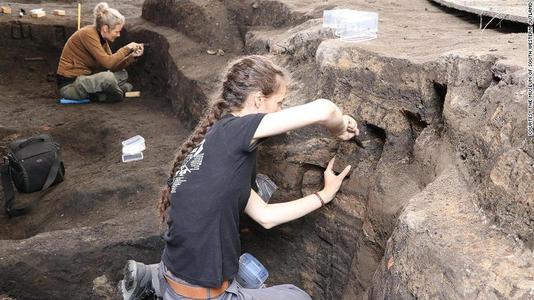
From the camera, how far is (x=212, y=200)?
247cm

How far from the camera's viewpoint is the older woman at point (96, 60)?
661 centimetres

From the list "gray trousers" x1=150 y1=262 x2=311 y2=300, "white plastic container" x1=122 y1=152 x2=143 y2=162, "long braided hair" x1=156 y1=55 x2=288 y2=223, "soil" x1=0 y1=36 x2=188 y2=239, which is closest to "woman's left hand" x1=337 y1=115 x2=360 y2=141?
"long braided hair" x1=156 y1=55 x2=288 y2=223

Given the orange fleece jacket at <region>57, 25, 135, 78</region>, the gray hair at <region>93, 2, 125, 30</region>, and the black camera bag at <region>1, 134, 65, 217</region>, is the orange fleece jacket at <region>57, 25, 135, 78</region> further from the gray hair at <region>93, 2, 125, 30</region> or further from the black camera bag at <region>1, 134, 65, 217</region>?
the black camera bag at <region>1, 134, 65, 217</region>

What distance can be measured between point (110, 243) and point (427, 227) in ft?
7.98

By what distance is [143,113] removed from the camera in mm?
6844

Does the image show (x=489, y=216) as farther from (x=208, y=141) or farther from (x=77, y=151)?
(x=77, y=151)

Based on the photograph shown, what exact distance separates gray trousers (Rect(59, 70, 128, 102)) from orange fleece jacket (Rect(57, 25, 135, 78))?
5.1 inches

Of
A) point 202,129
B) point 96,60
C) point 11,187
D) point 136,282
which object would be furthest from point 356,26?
point 96,60

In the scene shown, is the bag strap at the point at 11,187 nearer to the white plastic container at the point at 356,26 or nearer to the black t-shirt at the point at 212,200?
the black t-shirt at the point at 212,200

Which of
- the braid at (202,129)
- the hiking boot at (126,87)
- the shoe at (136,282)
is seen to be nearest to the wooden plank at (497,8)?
the braid at (202,129)

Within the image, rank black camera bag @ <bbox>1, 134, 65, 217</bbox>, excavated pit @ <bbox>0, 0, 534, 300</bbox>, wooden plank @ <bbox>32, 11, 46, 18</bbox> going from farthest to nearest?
1. wooden plank @ <bbox>32, 11, 46, 18</bbox>
2. black camera bag @ <bbox>1, 134, 65, 217</bbox>
3. excavated pit @ <bbox>0, 0, 534, 300</bbox>

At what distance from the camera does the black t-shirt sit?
2.45 metres

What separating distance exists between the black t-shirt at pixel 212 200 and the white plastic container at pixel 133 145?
3174 mm

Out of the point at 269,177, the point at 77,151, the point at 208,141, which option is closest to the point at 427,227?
the point at 208,141
